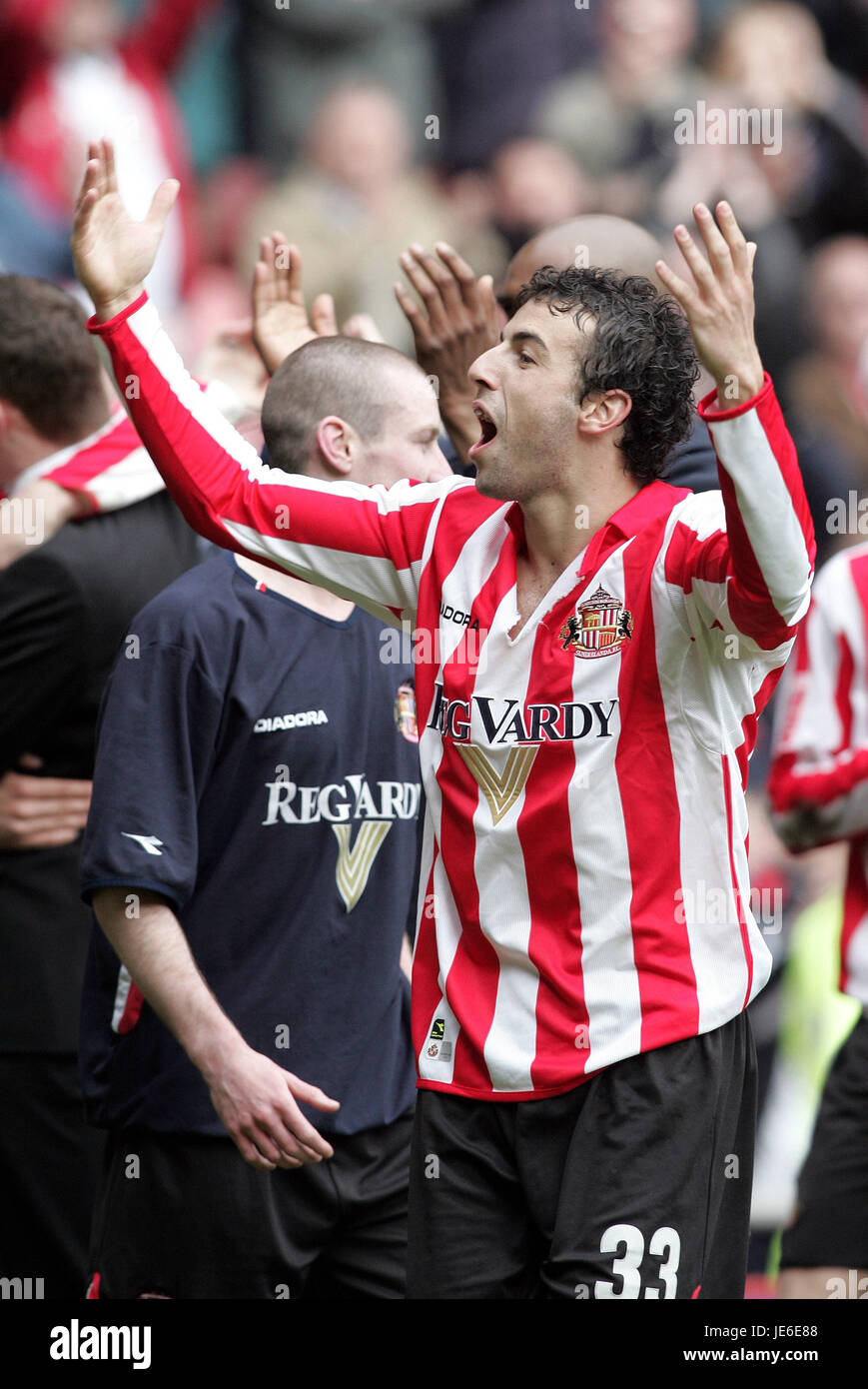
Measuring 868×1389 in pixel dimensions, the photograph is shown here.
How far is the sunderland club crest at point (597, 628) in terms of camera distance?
263 cm

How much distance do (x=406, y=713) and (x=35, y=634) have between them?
34.6 inches

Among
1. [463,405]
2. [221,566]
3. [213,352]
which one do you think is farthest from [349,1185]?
[213,352]

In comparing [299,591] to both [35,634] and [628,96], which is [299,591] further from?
[628,96]

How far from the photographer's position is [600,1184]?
255 centimetres

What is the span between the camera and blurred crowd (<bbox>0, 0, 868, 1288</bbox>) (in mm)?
7059

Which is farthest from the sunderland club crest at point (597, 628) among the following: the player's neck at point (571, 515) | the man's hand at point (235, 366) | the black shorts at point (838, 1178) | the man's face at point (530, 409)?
the man's hand at point (235, 366)

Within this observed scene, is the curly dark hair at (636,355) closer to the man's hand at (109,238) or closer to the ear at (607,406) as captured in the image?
the ear at (607,406)

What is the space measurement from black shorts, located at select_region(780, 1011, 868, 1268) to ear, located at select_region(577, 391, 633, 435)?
1702 millimetres

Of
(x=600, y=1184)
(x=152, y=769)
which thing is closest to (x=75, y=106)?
(x=152, y=769)

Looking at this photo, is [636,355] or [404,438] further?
[404,438]

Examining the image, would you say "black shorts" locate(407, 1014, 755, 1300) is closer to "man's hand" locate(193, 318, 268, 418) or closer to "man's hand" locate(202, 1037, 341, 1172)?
"man's hand" locate(202, 1037, 341, 1172)

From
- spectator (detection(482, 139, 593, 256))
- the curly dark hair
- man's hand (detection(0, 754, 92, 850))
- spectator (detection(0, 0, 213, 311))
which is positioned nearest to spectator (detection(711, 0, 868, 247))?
spectator (detection(482, 139, 593, 256))

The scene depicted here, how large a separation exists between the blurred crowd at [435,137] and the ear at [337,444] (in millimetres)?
3800

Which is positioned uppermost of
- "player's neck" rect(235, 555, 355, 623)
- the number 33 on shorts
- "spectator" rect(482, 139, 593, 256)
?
"spectator" rect(482, 139, 593, 256)
